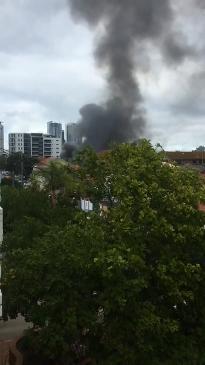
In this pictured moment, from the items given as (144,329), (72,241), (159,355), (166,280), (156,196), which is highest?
(156,196)

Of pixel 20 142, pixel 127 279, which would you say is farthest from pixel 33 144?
pixel 127 279

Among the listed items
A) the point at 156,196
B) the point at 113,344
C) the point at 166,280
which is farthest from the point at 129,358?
the point at 156,196

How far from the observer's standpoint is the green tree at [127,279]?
12.6 m

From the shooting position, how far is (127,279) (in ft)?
41.7

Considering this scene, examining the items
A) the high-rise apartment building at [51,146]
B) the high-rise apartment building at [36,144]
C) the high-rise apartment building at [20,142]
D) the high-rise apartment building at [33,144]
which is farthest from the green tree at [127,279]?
the high-rise apartment building at [51,146]

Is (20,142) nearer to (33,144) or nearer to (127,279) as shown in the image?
(33,144)

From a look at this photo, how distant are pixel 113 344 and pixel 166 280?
6.78 feet

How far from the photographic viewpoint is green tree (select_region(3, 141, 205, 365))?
12.6 metres

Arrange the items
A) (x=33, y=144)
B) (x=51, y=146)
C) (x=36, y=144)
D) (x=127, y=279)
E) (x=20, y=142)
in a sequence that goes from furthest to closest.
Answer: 1. (x=51, y=146)
2. (x=36, y=144)
3. (x=33, y=144)
4. (x=20, y=142)
5. (x=127, y=279)

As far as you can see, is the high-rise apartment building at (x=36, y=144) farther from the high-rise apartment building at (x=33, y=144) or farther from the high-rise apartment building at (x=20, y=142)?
the high-rise apartment building at (x=20, y=142)

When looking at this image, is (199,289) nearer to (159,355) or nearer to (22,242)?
(159,355)

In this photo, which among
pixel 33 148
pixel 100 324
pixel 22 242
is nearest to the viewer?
pixel 100 324

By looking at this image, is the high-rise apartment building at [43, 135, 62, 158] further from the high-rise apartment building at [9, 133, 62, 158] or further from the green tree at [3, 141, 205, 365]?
the green tree at [3, 141, 205, 365]

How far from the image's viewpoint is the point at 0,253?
1975cm
